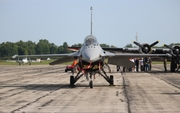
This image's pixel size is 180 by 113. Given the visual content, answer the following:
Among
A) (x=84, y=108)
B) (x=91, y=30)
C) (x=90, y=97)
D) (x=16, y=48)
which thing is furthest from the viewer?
(x=16, y=48)

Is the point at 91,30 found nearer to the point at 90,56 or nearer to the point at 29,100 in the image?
the point at 90,56

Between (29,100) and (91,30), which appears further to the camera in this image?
(91,30)

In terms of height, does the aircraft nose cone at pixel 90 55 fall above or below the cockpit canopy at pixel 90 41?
below

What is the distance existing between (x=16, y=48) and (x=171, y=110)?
18451cm

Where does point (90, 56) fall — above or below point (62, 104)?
above

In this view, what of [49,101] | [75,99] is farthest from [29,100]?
[75,99]

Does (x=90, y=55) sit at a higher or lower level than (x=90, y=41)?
lower

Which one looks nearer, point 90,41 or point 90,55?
point 90,55

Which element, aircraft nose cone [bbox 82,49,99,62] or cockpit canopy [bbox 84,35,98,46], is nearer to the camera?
aircraft nose cone [bbox 82,49,99,62]

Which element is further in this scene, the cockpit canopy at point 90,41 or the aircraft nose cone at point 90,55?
the cockpit canopy at point 90,41

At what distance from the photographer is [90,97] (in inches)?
606

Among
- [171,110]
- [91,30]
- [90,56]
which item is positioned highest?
[91,30]

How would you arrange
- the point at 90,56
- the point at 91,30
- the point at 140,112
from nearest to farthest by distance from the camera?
the point at 140,112
the point at 90,56
the point at 91,30

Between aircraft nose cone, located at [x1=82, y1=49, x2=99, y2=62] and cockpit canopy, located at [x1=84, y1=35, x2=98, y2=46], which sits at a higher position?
cockpit canopy, located at [x1=84, y1=35, x2=98, y2=46]
